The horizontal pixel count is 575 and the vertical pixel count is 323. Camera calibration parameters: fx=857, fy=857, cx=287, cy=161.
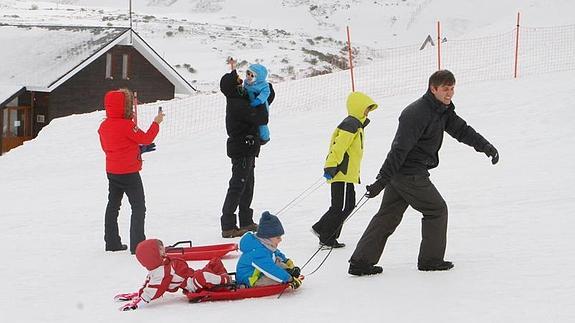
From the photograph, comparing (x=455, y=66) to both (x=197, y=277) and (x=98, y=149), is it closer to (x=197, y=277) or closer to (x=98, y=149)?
(x=98, y=149)

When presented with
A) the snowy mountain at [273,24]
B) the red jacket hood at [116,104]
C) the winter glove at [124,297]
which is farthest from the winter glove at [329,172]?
the snowy mountain at [273,24]

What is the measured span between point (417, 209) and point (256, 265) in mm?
1313

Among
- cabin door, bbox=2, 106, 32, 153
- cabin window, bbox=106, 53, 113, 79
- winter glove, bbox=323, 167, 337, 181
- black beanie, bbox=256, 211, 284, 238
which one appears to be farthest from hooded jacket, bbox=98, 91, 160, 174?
cabin door, bbox=2, 106, 32, 153

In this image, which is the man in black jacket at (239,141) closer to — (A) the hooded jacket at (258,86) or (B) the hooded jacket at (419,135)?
(A) the hooded jacket at (258,86)

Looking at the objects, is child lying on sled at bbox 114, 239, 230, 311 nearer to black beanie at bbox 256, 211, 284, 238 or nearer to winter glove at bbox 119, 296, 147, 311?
winter glove at bbox 119, 296, 147, 311

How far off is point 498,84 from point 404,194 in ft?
40.3

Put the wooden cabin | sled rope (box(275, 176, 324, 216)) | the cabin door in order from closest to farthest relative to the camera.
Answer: sled rope (box(275, 176, 324, 216)) < the wooden cabin < the cabin door

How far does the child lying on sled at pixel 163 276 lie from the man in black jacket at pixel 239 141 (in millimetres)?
2251

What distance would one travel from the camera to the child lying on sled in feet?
20.2

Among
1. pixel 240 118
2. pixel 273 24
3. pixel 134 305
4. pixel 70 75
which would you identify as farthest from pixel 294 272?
pixel 273 24

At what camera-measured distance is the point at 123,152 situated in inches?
314

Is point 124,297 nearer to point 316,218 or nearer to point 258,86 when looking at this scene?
point 258,86

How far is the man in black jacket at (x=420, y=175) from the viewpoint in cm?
633

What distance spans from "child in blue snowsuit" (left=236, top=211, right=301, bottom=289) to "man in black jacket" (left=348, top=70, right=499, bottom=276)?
726 millimetres
